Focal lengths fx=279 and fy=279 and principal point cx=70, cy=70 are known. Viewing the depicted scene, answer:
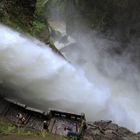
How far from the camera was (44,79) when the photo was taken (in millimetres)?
15742

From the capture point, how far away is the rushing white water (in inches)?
582

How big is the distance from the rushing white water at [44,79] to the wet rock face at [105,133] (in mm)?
2445

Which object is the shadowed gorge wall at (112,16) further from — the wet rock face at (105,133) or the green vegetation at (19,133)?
the green vegetation at (19,133)

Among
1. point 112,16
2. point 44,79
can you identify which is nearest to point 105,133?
point 44,79

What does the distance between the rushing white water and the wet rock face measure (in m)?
2.45

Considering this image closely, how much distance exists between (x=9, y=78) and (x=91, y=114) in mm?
5608

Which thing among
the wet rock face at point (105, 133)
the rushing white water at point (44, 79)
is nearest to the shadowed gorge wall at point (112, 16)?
the rushing white water at point (44, 79)

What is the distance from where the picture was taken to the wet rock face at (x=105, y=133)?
13.8 m

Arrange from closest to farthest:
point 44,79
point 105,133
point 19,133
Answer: point 19,133 → point 105,133 → point 44,79

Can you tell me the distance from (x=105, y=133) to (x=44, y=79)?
4.50 metres

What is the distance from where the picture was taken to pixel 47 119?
14156mm

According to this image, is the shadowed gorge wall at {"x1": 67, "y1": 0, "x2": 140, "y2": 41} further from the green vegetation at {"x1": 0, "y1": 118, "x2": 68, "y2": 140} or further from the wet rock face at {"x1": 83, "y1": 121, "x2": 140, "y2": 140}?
the green vegetation at {"x1": 0, "y1": 118, "x2": 68, "y2": 140}

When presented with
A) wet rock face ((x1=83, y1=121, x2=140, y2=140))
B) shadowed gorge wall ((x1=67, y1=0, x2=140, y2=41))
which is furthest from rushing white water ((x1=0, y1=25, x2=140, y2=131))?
shadowed gorge wall ((x1=67, y1=0, x2=140, y2=41))

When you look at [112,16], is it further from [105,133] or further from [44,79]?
[105,133]
